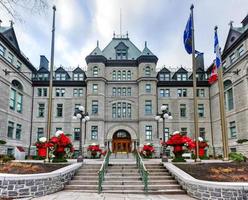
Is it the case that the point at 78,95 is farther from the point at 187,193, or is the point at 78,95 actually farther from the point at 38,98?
the point at 187,193

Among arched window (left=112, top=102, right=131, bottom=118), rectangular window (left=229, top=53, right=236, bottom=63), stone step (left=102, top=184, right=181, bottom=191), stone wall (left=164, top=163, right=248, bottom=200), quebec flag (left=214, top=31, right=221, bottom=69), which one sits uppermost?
rectangular window (left=229, top=53, right=236, bottom=63)

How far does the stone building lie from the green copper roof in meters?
0.15

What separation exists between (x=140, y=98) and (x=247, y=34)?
562 inches

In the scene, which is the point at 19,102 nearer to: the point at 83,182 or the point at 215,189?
the point at 83,182

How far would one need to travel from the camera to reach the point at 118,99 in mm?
32062

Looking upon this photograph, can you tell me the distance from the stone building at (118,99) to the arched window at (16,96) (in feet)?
0.38

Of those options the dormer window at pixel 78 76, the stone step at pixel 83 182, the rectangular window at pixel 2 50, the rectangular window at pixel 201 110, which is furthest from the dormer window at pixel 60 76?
the stone step at pixel 83 182

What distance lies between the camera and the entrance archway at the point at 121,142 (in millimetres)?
31438

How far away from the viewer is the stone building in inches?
1183

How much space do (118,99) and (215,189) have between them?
24458 millimetres

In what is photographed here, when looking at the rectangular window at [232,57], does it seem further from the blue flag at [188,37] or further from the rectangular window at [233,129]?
the blue flag at [188,37]

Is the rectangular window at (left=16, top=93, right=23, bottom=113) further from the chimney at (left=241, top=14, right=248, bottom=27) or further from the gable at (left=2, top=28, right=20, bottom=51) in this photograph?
the chimney at (left=241, top=14, right=248, bottom=27)

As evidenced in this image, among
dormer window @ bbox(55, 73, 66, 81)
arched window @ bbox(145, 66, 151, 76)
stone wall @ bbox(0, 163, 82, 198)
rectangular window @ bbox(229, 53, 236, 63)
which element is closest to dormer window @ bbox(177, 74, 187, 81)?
arched window @ bbox(145, 66, 151, 76)

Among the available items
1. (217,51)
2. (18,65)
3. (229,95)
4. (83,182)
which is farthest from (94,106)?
(83,182)
